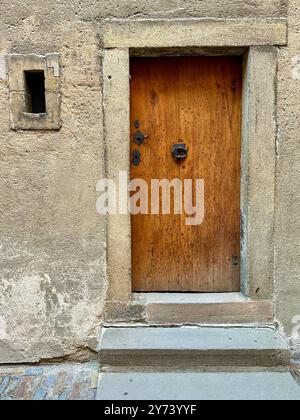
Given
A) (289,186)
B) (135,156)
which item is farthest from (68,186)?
(289,186)

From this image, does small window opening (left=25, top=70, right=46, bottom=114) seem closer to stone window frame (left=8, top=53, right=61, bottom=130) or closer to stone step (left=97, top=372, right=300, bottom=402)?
stone window frame (left=8, top=53, right=61, bottom=130)

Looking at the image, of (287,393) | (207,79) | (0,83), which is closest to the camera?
(287,393)

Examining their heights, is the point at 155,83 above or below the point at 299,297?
above

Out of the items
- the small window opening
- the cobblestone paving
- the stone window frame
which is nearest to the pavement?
the cobblestone paving

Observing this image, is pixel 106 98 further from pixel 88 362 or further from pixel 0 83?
pixel 88 362

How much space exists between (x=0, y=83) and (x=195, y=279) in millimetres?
2015

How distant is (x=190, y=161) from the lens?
2.91m

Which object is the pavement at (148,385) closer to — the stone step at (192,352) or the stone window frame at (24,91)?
the stone step at (192,352)

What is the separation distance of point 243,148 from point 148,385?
177 cm

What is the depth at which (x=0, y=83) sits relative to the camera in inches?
106

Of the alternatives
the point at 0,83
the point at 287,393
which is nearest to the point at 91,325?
the point at 287,393

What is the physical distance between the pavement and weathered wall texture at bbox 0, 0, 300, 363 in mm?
209

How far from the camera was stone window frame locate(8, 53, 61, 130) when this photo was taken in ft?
8.76

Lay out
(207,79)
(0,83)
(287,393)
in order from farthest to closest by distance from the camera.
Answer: (207,79) < (0,83) < (287,393)
